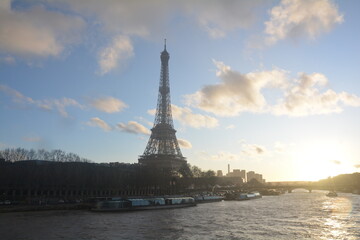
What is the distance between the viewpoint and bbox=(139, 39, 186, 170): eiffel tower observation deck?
394ft

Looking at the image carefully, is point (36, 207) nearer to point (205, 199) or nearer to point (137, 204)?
point (137, 204)

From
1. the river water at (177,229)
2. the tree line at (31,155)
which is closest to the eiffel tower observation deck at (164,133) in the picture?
the tree line at (31,155)

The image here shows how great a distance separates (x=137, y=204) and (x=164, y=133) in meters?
65.8

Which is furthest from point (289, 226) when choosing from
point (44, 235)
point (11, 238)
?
point (11, 238)

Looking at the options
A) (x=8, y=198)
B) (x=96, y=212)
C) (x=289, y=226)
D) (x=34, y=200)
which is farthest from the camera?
(x=8, y=198)

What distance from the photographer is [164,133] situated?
4747 inches

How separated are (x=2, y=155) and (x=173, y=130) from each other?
5223cm

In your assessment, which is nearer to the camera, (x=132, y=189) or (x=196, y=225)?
(x=196, y=225)

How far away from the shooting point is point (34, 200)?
5859cm

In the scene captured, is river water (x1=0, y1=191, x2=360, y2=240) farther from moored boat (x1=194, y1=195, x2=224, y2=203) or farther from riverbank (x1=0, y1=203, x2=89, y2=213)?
moored boat (x1=194, y1=195, x2=224, y2=203)

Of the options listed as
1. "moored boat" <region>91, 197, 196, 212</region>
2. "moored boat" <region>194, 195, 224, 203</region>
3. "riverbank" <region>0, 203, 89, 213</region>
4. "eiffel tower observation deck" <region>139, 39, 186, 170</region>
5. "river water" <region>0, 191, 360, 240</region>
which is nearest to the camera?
"river water" <region>0, 191, 360, 240</region>


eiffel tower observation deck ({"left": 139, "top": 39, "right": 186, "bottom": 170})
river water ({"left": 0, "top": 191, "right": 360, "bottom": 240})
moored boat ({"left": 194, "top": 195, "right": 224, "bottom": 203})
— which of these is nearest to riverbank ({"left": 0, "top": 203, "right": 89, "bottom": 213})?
river water ({"left": 0, "top": 191, "right": 360, "bottom": 240})

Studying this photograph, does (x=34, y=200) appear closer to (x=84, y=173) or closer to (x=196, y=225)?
(x=84, y=173)

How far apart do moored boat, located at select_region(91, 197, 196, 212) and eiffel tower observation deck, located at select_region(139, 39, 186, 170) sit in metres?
55.2
